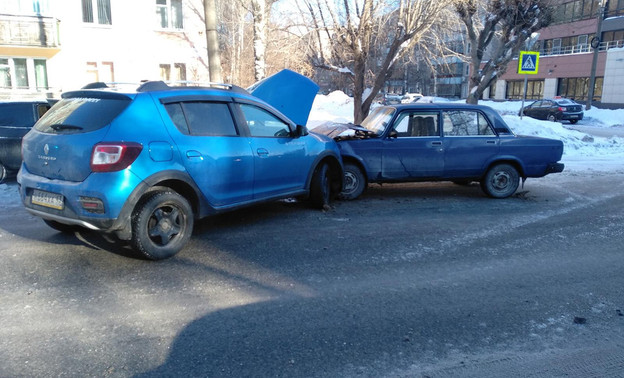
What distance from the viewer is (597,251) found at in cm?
554

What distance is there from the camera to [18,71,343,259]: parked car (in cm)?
464

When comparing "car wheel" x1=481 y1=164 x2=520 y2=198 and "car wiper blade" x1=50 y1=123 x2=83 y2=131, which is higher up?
"car wiper blade" x1=50 y1=123 x2=83 y2=131

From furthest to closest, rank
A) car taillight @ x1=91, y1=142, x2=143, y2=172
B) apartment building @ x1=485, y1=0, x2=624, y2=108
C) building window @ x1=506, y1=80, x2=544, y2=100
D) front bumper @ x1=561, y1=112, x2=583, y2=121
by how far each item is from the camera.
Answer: building window @ x1=506, y1=80, x2=544, y2=100 → apartment building @ x1=485, y1=0, x2=624, y2=108 → front bumper @ x1=561, y1=112, x2=583, y2=121 → car taillight @ x1=91, y1=142, x2=143, y2=172

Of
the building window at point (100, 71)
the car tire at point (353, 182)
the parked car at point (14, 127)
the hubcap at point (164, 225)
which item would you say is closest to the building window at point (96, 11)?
the building window at point (100, 71)

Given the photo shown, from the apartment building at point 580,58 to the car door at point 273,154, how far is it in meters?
41.1

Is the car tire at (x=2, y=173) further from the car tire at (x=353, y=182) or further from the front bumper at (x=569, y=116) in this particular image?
the front bumper at (x=569, y=116)

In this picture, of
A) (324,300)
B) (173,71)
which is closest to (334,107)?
(173,71)

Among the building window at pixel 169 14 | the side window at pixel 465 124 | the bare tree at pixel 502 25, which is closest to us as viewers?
the side window at pixel 465 124

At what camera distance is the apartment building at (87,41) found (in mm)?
20672

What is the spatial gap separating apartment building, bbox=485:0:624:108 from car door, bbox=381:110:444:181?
3866 centimetres

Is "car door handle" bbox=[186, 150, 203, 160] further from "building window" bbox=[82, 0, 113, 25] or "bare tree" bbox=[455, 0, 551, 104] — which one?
"building window" bbox=[82, 0, 113, 25]

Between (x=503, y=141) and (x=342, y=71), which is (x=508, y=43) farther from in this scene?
(x=503, y=141)

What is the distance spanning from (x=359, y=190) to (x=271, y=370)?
5.20 m

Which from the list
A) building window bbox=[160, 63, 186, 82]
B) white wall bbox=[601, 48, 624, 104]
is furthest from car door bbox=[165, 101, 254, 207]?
white wall bbox=[601, 48, 624, 104]
